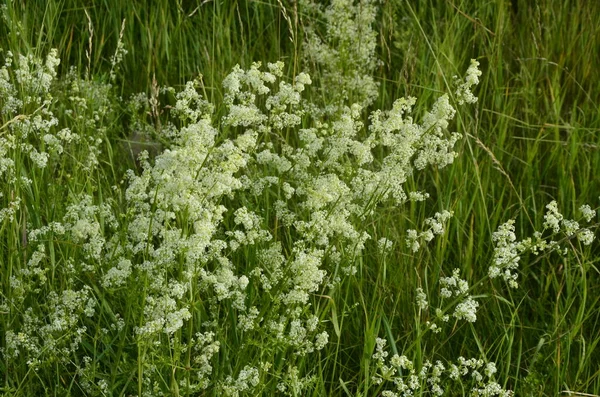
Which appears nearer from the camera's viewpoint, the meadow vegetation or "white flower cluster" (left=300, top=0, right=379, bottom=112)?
the meadow vegetation

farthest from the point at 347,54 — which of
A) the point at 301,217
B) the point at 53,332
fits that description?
the point at 53,332

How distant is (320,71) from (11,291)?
83.9 inches

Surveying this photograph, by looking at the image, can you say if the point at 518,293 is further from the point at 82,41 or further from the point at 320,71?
the point at 82,41

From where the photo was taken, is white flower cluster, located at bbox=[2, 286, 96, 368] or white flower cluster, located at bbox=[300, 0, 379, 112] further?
white flower cluster, located at bbox=[300, 0, 379, 112]

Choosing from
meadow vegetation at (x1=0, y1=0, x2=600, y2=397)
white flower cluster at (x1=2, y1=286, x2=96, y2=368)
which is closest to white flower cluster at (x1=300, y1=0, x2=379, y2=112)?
meadow vegetation at (x1=0, y1=0, x2=600, y2=397)

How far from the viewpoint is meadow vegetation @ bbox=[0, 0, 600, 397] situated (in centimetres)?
250

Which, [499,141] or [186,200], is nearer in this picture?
[186,200]

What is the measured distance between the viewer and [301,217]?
3.15 metres

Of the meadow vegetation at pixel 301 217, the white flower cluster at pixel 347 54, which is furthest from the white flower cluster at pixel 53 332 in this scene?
the white flower cluster at pixel 347 54

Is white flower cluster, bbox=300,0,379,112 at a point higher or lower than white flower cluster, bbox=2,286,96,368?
higher

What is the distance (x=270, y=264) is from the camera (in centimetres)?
269

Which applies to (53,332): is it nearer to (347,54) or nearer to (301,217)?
(301,217)

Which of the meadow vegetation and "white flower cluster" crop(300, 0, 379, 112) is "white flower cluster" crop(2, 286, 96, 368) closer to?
the meadow vegetation

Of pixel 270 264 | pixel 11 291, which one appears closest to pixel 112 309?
pixel 11 291
